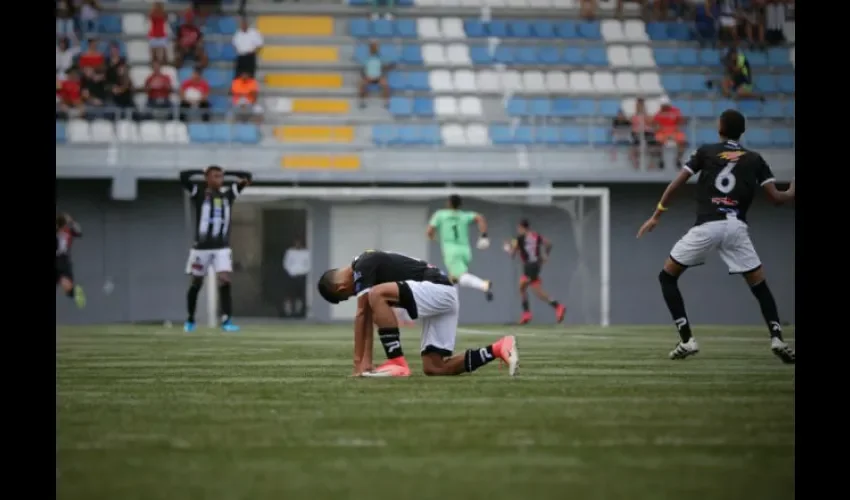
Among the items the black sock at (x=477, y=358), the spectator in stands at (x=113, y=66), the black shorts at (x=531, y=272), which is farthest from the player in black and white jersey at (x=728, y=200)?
the spectator in stands at (x=113, y=66)

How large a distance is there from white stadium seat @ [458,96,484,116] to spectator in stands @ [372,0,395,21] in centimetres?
312

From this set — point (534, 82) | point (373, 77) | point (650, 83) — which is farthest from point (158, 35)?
point (650, 83)

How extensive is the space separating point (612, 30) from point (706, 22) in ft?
6.74

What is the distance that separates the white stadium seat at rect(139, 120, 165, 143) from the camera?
2777cm

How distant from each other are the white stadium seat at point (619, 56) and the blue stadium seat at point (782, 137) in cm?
367

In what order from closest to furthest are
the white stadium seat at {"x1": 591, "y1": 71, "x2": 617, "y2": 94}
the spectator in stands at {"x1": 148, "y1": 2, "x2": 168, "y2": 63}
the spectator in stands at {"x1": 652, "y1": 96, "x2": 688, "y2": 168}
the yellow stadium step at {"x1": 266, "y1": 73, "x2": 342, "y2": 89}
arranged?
the spectator in stands at {"x1": 652, "y1": 96, "x2": 688, "y2": 168} → the spectator in stands at {"x1": 148, "y1": 2, "x2": 168, "y2": 63} → the yellow stadium step at {"x1": 266, "y1": 73, "x2": 342, "y2": 89} → the white stadium seat at {"x1": 591, "y1": 71, "x2": 617, "y2": 94}

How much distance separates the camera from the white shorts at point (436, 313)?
393 inches

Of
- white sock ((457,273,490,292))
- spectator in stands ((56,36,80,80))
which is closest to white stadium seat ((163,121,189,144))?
spectator in stands ((56,36,80,80))

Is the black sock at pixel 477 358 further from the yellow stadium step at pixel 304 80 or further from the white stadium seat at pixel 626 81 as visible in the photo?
the white stadium seat at pixel 626 81

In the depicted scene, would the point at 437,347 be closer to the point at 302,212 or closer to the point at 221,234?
the point at 221,234

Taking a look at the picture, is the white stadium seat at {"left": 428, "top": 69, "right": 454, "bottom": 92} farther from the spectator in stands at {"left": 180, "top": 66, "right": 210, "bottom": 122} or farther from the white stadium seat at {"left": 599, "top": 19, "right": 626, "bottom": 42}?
the spectator in stands at {"left": 180, "top": 66, "right": 210, "bottom": 122}

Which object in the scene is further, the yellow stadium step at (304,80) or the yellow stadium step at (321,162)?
the yellow stadium step at (304,80)

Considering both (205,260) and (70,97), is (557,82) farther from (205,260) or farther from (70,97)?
(205,260)

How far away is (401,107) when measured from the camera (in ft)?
95.6
